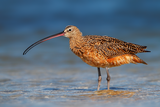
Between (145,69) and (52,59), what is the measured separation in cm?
340

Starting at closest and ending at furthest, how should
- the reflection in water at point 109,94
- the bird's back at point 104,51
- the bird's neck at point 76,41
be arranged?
the reflection in water at point 109,94, the bird's back at point 104,51, the bird's neck at point 76,41

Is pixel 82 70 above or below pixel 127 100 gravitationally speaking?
above

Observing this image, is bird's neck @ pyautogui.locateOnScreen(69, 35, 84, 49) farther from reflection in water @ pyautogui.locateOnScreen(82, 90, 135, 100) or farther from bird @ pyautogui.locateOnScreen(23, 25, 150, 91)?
reflection in water @ pyautogui.locateOnScreen(82, 90, 135, 100)

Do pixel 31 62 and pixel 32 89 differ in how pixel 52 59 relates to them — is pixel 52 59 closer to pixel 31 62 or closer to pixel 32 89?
pixel 31 62

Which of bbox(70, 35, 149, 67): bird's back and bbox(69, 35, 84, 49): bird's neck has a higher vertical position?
bbox(69, 35, 84, 49): bird's neck

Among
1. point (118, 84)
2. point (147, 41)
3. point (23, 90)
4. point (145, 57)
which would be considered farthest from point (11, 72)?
point (147, 41)

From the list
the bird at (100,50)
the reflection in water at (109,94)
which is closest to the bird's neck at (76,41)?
the bird at (100,50)

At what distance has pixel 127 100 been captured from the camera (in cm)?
525

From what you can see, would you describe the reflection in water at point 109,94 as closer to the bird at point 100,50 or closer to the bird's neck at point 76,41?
the bird at point 100,50

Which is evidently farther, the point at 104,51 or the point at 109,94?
the point at 104,51

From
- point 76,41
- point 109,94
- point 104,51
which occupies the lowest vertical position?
point 109,94

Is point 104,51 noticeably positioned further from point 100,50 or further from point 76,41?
point 76,41

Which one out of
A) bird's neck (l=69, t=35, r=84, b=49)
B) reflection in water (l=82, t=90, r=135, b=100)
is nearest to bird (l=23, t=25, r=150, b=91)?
bird's neck (l=69, t=35, r=84, b=49)

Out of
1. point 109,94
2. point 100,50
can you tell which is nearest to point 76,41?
point 100,50
